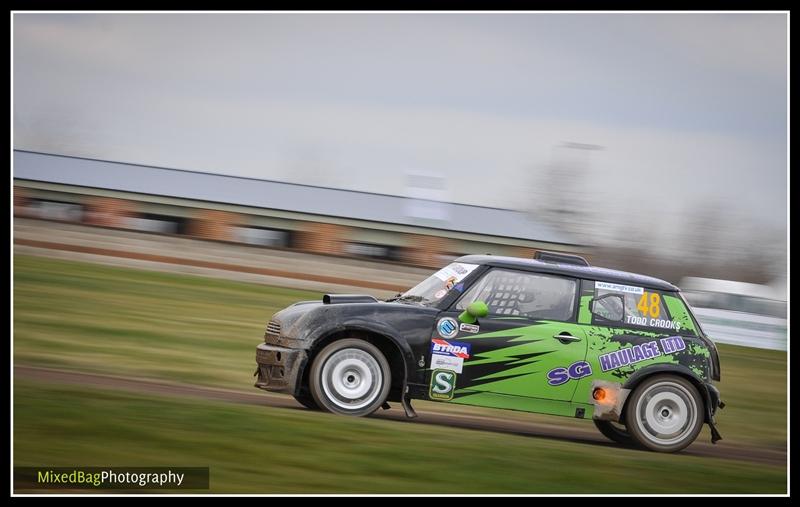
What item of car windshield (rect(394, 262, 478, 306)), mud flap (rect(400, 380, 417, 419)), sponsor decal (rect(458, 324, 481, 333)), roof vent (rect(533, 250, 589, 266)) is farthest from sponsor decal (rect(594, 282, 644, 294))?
mud flap (rect(400, 380, 417, 419))

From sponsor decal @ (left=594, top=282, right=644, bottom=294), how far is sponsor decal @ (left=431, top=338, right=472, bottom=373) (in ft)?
5.15

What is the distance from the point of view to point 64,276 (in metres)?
21.2

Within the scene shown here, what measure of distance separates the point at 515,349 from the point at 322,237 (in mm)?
25158

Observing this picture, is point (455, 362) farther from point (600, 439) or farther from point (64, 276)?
point (64, 276)

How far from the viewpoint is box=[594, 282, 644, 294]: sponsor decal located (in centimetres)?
1009

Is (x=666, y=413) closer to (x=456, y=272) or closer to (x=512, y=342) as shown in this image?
(x=512, y=342)

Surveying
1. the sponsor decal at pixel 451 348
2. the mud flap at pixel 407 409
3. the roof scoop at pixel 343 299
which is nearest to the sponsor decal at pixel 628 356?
the sponsor decal at pixel 451 348

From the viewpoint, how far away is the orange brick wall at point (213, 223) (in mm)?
35031

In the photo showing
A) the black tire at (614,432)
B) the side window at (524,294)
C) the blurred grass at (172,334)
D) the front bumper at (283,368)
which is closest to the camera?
the front bumper at (283,368)

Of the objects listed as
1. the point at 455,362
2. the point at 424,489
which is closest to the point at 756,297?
the point at 455,362

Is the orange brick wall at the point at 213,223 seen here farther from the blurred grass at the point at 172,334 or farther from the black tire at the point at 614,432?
the black tire at the point at 614,432

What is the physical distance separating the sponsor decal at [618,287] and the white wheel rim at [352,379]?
7.95 ft

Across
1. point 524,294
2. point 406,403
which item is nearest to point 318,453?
point 406,403
